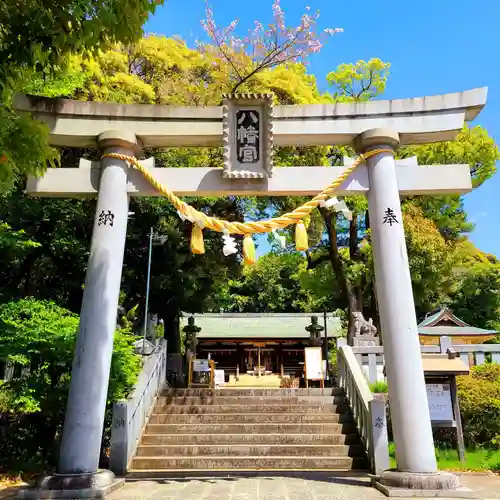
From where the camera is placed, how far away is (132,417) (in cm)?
799

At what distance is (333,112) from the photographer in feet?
23.8

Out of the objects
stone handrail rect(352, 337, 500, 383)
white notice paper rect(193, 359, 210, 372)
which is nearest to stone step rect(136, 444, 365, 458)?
stone handrail rect(352, 337, 500, 383)

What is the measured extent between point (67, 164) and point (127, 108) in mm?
7496

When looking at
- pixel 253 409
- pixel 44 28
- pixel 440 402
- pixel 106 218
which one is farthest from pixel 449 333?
pixel 44 28

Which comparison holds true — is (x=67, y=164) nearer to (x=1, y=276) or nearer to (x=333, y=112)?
(x=1, y=276)

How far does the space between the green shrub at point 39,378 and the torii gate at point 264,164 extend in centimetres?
196

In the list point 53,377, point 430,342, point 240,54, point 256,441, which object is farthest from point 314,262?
point 53,377

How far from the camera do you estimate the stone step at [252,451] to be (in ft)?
26.3

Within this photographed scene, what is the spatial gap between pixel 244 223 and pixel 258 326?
1929 cm

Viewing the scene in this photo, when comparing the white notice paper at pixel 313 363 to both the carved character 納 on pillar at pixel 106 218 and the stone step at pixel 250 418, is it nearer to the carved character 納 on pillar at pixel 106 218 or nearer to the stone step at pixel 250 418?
the stone step at pixel 250 418

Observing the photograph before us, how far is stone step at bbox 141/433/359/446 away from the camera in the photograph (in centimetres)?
835

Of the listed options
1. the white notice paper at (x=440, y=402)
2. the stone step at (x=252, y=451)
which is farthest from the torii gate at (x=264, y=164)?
the white notice paper at (x=440, y=402)

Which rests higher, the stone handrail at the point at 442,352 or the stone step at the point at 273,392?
the stone handrail at the point at 442,352

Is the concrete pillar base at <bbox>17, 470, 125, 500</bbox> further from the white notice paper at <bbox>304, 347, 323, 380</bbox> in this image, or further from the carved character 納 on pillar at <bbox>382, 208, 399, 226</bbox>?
the white notice paper at <bbox>304, 347, 323, 380</bbox>
